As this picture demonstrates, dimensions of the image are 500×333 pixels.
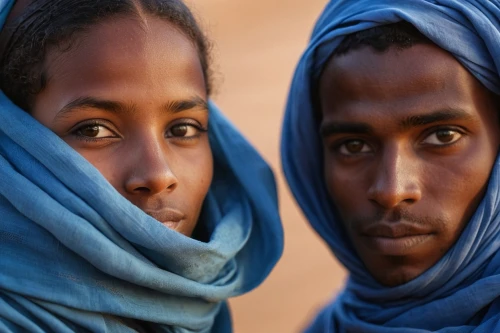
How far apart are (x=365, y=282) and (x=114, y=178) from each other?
105 centimetres

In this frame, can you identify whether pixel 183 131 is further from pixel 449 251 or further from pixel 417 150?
pixel 449 251

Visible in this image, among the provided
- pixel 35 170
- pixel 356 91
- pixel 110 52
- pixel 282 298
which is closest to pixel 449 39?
pixel 356 91

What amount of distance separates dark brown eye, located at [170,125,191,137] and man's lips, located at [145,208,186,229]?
29cm

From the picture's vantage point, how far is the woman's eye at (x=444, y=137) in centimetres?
260

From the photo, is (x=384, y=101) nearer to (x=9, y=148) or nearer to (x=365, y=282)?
(x=365, y=282)

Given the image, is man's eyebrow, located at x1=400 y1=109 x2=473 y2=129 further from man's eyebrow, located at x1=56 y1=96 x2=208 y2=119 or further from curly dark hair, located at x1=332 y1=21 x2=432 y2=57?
man's eyebrow, located at x1=56 y1=96 x2=208 y2=119

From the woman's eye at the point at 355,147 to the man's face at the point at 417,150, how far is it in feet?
0.13

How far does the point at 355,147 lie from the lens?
2770 mm

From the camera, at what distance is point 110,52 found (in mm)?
2486

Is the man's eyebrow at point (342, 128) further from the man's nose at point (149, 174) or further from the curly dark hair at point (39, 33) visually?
the curly dark hair at point (39, 33)

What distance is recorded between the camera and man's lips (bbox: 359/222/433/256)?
8.52 ft

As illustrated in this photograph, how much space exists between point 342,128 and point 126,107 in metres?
0.80

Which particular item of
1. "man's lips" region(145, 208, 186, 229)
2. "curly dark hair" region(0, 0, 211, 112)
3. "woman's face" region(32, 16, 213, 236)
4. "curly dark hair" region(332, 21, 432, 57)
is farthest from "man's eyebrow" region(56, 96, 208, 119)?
"curly dark hair" region(332, 21, 432, 57)

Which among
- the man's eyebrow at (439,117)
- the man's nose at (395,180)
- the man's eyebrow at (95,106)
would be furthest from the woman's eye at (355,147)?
the man's eyebrow at (95,106)
